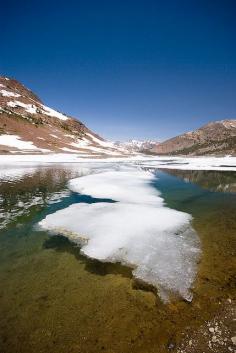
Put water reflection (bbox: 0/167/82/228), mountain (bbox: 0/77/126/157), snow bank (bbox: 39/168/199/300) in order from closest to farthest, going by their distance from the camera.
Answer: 1. snow bank (bbox: 39/168/199/300)
2. water reflection (bbox: 0/167/82/228)
3. mountain (bbox: 0/77/126/157)

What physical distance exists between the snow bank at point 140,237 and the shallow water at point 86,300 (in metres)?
0.55

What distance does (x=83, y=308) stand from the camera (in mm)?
8914

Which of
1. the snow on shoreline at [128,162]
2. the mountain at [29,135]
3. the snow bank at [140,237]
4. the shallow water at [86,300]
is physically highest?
the mountain at [29,135]

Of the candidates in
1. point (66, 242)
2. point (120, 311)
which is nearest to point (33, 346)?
point (120, 311)

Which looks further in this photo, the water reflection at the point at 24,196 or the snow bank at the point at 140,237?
the water reflection at the point at 24,196

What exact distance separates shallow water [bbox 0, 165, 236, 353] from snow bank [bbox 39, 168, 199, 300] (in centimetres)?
55

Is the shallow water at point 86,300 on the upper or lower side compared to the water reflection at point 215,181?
lower

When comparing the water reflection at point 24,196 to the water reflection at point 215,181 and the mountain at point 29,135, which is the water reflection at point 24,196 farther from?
the mountain at point 29,135

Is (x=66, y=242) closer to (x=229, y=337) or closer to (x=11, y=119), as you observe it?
(x=229, y=337)

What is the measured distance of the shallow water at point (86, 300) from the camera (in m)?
7.55

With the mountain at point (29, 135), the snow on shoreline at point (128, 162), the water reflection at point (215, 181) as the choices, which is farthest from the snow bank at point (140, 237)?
the mountain at point (29, 135)

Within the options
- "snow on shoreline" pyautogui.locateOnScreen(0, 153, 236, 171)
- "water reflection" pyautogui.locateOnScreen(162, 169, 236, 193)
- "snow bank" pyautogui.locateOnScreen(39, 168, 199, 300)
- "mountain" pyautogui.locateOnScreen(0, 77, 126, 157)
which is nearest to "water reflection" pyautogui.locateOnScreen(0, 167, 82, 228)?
"snow bank" pyautogui.locateOnScreen(39, 168, 199, 300)

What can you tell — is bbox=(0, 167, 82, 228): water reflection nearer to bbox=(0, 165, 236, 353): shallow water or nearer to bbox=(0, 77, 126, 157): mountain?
bbox=(0, 165, 236, 353): shallow water

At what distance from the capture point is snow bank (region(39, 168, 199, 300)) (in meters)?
11.0
